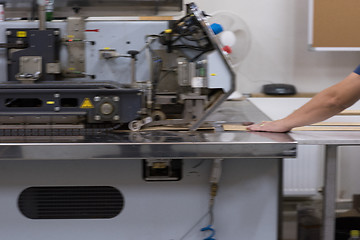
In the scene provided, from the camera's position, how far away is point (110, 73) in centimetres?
178

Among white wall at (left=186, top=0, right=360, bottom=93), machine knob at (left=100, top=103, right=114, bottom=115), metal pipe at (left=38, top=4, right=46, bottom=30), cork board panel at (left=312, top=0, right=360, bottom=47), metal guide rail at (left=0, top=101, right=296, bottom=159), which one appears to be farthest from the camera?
white wall at (left=186, top=0, right=360, bottom=93)

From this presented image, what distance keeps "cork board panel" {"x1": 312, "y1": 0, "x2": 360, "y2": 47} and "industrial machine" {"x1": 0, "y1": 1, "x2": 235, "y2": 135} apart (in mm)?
1494

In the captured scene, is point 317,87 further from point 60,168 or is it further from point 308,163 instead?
point 60,168

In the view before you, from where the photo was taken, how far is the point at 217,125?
67.2 inches

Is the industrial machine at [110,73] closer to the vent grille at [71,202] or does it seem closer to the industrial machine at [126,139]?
the industrial machine at [126,139]

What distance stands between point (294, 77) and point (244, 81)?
35cm

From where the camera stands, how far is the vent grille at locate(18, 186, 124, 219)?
62.5 inches

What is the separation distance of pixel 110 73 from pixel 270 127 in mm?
636

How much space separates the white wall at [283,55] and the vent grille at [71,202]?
1.84 meters

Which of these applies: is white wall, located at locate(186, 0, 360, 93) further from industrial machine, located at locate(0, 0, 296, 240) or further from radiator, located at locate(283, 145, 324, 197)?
Answer: industrial machine, located at locate(0, 0, 296, 240)

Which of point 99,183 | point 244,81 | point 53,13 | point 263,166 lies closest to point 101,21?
point 53,13

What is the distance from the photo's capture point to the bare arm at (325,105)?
5.05 ft

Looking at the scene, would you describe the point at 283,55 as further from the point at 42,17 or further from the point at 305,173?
the point at 42,17

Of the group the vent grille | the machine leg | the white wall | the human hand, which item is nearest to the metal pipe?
the vent grille
